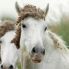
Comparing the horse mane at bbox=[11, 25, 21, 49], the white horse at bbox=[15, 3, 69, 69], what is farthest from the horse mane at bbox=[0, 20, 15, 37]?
the white horse at bbox=[15, 3, 69, 69]

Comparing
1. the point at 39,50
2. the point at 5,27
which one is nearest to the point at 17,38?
the point at 39,50

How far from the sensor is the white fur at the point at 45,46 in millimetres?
5211

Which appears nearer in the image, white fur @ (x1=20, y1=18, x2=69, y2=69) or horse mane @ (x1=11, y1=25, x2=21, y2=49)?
white fur @ (x1=20, y1=18, x2=69, y2=69)

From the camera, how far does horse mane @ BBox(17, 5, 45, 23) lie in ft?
17.5

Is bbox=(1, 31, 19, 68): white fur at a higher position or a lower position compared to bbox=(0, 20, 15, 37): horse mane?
lower

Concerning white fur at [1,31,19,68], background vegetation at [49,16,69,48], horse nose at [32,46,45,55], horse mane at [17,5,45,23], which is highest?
horse mane at [17,5,45,23]

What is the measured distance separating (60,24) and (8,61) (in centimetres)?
652

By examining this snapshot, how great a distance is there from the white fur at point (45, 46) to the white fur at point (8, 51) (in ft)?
1.85

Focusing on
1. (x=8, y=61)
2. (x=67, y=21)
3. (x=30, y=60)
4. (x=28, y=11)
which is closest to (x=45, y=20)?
(x=28, y=11)

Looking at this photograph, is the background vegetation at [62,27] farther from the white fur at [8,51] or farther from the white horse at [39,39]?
the white horse at [39,39]

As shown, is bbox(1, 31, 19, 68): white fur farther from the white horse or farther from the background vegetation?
the background vegetation

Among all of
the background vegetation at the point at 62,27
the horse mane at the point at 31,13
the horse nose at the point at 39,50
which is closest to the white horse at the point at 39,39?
the horse mane at the point at 31,13

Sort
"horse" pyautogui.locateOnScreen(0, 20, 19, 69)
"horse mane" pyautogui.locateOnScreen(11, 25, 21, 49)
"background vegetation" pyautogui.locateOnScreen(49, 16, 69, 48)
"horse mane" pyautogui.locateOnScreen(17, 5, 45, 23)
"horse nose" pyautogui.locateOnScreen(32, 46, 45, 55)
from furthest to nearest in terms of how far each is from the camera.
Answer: "background vegetation" pyautogui.locateOnScreen(49, 16, 69, 48)
"horse" pyautogui.locateOnScreen(0, 20, 19, 69)
"horse mane" pyautogui.locateOnScreen(11, 25, 21, 49)
"horse mane" pyautogui.locateOnScreen(17, 5, 45, 23)
"horse nose" pyautogui.locateOnScreen(32, 46, 45, 55)

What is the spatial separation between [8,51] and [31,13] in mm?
1066
